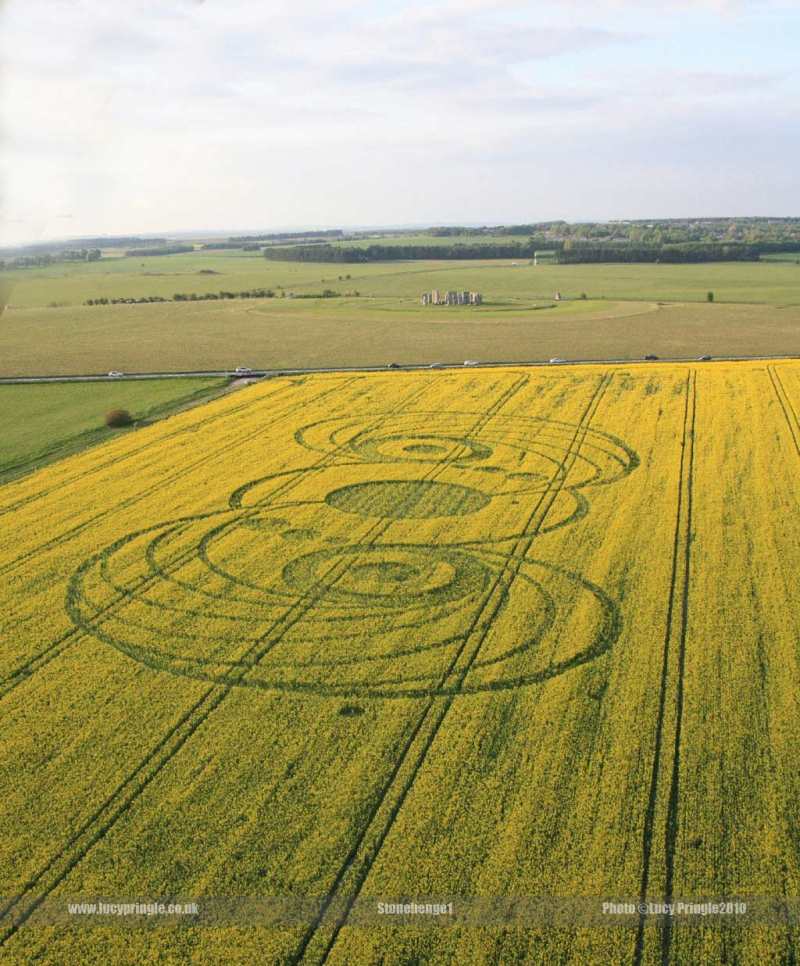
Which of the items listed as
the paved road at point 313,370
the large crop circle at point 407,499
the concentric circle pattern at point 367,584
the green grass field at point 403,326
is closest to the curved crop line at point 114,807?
the concentric circle pattern at point 367,584

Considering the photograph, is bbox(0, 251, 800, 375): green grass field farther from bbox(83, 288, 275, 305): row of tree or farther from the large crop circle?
the large crop circle

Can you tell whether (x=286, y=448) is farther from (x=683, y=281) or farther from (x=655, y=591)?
(x=683, y=281)

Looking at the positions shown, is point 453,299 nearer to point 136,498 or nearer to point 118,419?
point 118,419

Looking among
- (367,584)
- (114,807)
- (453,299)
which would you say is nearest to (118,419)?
(367,584)

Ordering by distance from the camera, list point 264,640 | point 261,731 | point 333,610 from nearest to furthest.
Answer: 1. point 261,731
2. point 264,640
3. point 333,610

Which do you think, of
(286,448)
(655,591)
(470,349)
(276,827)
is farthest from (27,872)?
(470,349)

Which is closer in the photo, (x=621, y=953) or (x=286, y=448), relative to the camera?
(x=621, y=953)
